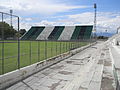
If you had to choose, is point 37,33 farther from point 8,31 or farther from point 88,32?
point 8,31

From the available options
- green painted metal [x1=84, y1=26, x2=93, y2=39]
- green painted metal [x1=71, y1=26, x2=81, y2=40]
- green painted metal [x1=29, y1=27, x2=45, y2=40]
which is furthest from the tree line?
green painted metal [x1=29, y1=27, x2=45, y2=40]

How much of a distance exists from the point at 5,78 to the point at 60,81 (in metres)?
2.72

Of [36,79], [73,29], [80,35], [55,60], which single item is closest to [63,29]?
[73,29]

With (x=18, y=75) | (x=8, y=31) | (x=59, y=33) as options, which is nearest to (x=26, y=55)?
(x=18, y=75)

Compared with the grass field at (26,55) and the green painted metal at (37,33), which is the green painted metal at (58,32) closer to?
the green painted metal at (37,33)

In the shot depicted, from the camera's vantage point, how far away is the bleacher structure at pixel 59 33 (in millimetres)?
78250

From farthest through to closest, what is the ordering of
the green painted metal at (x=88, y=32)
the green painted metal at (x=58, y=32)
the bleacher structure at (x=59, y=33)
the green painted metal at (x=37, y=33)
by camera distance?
1. the green painted metal at (x=37, y=33)
2. the green painted metal at (x=58, y=32)
3. the bleacher structure at (x=59, y=33)
4. the green painted metal at (x=88, y=32)

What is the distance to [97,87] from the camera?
277 inches

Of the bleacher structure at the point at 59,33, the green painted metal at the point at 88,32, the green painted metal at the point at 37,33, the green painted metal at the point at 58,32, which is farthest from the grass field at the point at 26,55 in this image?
the green painted metal at the point at 37,33

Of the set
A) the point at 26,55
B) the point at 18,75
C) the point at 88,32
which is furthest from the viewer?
the point at 88,32

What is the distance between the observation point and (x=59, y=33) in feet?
279

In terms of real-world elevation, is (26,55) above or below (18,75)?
below

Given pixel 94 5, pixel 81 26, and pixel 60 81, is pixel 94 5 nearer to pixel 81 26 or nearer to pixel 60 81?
pixel 81 26

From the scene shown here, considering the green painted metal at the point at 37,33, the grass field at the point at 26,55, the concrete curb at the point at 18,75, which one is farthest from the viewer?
the green painted metal at the point at 37,33
